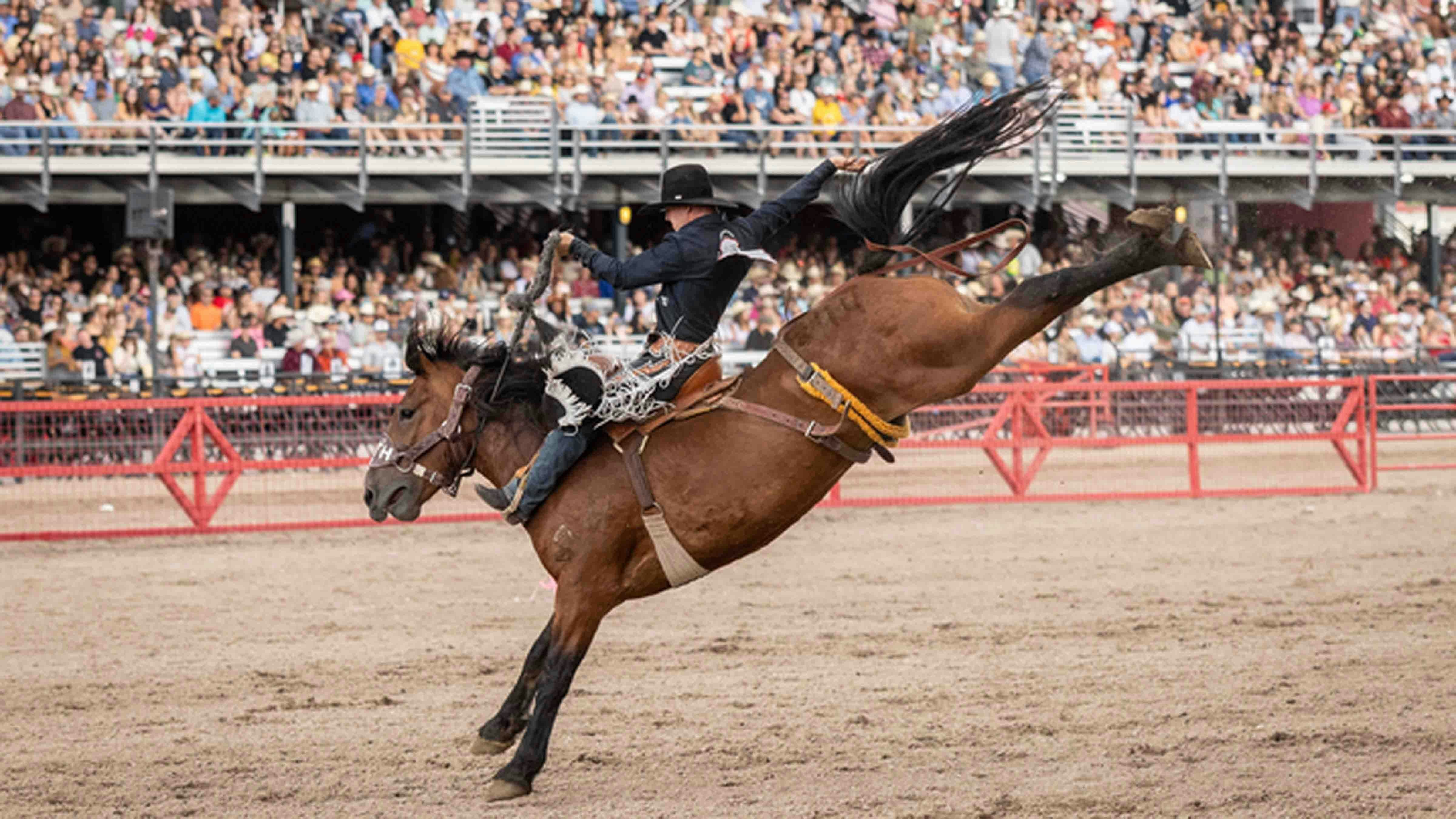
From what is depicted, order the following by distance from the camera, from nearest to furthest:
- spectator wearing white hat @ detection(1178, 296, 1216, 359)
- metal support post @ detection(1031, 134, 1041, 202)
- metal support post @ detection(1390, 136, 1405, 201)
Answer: spectator wearing white hat @ detection(1178, 296, 1216, 359) → metal support post @ detection(1031, 134, 1041, 202) → metal support post @ detection(1390, 136, 1405, 201)

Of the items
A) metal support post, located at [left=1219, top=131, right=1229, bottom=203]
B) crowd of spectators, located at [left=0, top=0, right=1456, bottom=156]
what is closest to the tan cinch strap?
crowd of spectators, located at [left=0, top=0, right=1456, bottom=156]

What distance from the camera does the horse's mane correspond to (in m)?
6.76

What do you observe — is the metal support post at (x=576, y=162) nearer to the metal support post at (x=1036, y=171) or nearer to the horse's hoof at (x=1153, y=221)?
the metal support post at (x=1036, y=171)

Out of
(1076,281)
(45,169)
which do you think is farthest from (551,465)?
(45,169)

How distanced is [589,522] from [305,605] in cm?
489

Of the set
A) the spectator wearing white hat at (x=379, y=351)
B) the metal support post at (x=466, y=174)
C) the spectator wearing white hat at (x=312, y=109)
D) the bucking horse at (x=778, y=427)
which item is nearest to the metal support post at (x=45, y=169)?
the spectator wearing white hat at (x=312, y=109)

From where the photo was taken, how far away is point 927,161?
6383mm

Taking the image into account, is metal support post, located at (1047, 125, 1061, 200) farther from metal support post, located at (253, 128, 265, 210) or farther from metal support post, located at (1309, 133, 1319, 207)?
metal support post, located at (253, 128, 265, 210)

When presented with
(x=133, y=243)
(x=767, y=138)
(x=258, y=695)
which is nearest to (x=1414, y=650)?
(x=258, y=695)

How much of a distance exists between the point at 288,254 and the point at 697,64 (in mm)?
6157

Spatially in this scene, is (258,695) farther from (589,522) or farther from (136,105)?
(136,105)

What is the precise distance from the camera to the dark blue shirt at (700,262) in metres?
6.41

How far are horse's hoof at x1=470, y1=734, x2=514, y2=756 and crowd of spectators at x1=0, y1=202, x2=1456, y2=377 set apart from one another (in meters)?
11.6

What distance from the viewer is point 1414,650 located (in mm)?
8328
